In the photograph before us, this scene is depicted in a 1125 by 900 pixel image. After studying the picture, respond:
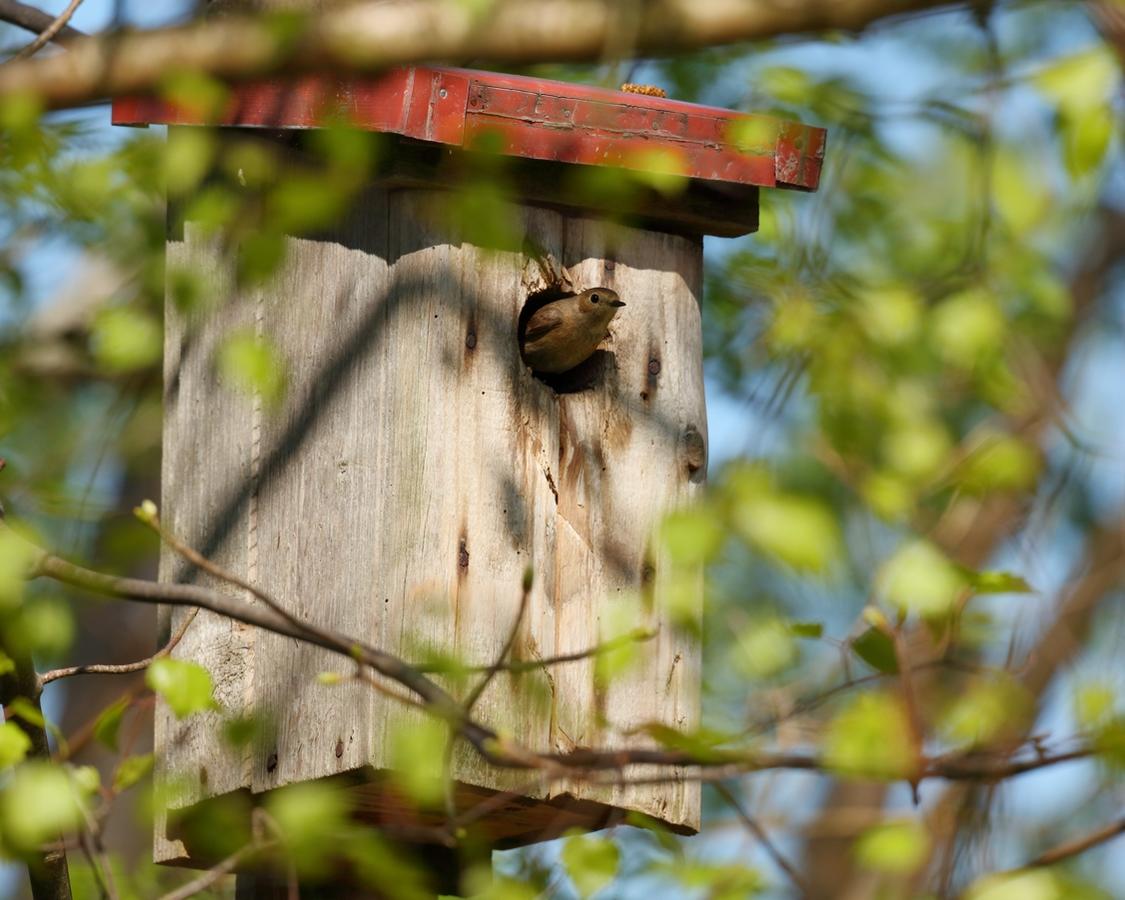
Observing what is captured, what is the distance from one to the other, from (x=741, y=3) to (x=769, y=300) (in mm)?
2269

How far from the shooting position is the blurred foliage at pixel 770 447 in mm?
2252

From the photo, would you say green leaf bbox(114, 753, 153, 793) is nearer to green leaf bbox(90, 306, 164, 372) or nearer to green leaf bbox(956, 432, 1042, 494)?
green leaf bbox(90, 306, 164, 372)

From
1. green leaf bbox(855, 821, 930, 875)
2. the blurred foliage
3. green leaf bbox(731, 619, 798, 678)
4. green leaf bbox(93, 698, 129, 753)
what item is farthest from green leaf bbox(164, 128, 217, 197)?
green leaf bbox(855, 821, 930, 875)

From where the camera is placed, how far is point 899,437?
149 inches

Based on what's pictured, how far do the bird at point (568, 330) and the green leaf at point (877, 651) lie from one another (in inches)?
39.1

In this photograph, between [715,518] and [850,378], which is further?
[850,378]

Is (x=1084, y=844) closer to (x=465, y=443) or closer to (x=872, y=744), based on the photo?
(x=872, y=744)

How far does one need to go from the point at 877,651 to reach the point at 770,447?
1.06 meters

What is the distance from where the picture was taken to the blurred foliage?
2252 millimetres

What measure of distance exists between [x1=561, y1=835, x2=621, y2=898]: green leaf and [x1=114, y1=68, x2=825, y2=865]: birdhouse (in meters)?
0.44

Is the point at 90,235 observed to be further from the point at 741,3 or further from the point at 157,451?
the point at 741,3

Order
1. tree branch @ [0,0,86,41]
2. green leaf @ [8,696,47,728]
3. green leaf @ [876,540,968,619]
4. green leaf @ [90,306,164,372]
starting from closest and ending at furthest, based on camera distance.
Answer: green leaf @ [876,540,968,619] → green leaf @ [8,696,47,728] → tree branch @ [0,0,86,41] → green leaf @ [90,306,164,372]

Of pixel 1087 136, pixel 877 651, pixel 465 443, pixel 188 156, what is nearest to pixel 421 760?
pixel 877 651

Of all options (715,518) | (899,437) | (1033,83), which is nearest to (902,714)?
(715,518)
